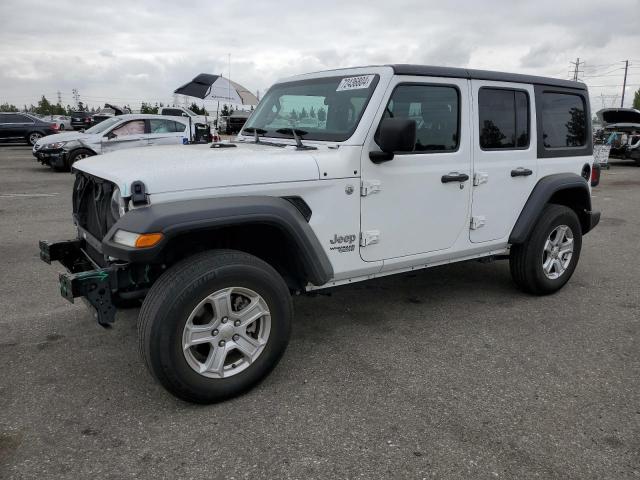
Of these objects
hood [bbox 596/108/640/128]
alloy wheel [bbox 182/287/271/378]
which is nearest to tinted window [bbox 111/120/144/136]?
alloy wheel [bbox 182/287/271/378]

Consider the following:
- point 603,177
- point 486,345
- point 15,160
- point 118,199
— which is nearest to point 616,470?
point 486,345

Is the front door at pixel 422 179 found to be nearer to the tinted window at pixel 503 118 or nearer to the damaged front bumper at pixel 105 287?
the tinted window at pixel 503 118

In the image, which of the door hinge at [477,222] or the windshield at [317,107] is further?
the door hinge at [477,222]

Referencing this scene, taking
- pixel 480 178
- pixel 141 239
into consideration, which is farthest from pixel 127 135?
pixel 141 239

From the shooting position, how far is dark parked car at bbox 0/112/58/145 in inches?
885

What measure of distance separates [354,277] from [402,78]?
139 centimetres

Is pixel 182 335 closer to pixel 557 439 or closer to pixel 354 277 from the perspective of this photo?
pixel 354 277

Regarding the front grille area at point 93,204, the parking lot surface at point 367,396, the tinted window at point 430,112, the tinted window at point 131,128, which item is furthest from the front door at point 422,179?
the tinted window at point 131,128

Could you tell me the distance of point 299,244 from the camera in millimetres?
3117

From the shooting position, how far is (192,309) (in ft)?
9.13

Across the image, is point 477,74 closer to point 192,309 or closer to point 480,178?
point 480,178

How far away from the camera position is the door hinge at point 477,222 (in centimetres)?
415

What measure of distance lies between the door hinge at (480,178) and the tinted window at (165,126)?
34.3ft

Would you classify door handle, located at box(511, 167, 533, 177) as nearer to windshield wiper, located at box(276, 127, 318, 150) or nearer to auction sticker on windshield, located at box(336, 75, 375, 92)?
auction sticker on windshield, located at box(336, 75, 375, 92)
